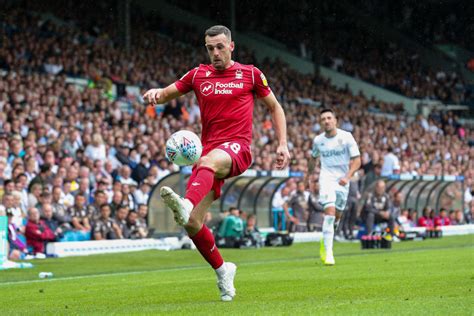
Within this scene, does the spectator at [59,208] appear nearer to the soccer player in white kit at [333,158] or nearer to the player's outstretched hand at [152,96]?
the soccer player in white kit at [333,158]

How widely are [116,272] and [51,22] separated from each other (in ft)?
62.6

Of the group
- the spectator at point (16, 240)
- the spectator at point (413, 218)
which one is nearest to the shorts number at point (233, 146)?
the spectator at point (16, 240)

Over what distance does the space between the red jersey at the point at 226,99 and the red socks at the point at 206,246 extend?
0.83 m

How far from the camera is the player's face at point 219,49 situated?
10.0 meters

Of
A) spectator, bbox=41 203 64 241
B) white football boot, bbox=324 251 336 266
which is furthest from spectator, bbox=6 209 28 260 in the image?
white football boot, bbox=324 251 336 266

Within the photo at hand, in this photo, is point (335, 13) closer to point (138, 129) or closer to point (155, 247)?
point (138, 129)

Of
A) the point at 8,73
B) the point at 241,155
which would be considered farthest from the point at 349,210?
the point at 241,155

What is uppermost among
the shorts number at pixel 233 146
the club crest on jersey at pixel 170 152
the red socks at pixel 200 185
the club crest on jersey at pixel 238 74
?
the club crest on jersey at pixel 238 74

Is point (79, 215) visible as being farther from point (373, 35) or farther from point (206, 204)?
point (373, 35)

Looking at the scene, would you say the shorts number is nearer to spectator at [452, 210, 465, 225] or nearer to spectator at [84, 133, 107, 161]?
spectator at [84, 133, 107, 161]

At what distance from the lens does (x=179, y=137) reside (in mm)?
9930

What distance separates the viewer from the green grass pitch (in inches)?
349

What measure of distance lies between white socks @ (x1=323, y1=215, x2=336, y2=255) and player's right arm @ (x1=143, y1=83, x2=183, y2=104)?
22.1 ft

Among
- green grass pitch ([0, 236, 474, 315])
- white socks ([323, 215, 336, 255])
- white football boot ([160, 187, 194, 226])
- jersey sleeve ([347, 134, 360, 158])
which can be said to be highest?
jersey sleeve ([347, 134, 360, 158])
